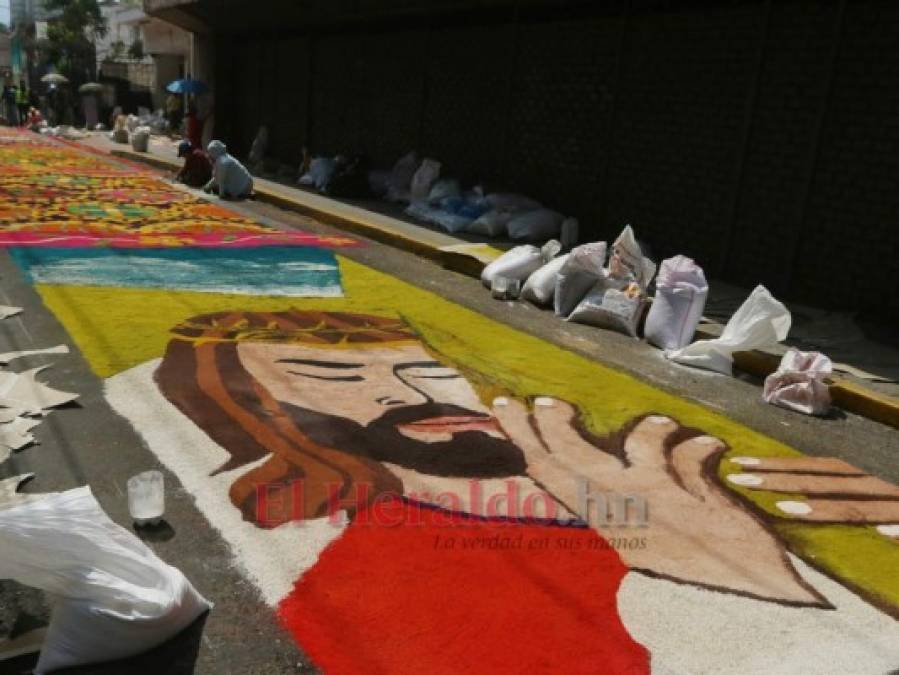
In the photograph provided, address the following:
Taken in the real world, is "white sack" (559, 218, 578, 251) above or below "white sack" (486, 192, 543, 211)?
below

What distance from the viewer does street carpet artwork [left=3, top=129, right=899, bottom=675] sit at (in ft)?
9.56

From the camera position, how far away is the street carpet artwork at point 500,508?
2914 millimetres

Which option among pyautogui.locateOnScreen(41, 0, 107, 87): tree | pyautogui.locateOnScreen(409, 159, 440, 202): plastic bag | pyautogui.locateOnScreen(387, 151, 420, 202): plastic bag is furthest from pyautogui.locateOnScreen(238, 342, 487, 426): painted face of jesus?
pyautogui.locateOnScreen(41, 0, 107, 87): tree

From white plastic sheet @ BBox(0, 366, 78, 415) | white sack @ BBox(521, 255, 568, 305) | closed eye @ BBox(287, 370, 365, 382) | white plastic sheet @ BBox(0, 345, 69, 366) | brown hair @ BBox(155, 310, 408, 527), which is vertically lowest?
white plastic sheet @ BBox(0, 345, 69, 366)

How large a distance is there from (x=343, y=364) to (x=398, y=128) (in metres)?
10.4

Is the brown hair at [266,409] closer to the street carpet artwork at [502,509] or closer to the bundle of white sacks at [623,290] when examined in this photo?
the street carpet artwork at [502,509]

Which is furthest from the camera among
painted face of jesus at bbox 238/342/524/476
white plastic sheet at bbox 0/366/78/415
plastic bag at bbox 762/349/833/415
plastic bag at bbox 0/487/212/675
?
plastic bag at bbox 762/349/833/415

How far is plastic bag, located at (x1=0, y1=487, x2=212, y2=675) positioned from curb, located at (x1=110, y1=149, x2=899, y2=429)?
4.83m

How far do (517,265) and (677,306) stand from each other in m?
2.05

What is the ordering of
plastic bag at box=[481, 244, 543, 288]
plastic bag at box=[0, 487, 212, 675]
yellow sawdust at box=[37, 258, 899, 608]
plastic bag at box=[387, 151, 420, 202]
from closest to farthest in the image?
plastic bag at box=[0, 487, 212, 675] → yellow sawdust at box=[37, 258, 899, 608] → plastic bag at box=[481, 244, 543, 288] → plastic bag at box=[387, 151, 420, 202]

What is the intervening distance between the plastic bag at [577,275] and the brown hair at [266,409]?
1.60m

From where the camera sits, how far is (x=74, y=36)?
51.5 m

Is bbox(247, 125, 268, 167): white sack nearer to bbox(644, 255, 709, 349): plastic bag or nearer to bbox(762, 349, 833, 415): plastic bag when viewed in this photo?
bbox(644, 255, 709, 349): plastic bag

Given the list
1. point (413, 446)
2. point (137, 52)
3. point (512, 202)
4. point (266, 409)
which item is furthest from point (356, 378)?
point (137, 52)
